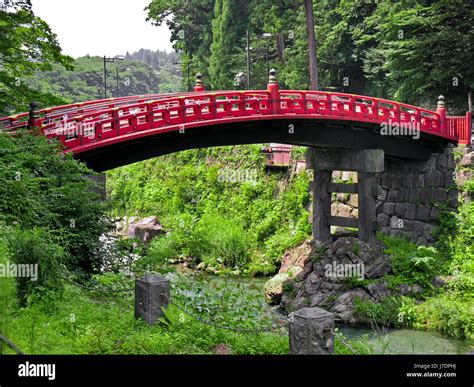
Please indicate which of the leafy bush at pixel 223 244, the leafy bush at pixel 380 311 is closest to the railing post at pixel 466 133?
the leafy bush at pixel 380 311

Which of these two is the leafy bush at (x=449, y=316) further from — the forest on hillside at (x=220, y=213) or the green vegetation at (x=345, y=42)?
the green vegetation at (x=345, y=42)

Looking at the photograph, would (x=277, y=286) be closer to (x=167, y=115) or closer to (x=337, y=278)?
(x=337, y=278)

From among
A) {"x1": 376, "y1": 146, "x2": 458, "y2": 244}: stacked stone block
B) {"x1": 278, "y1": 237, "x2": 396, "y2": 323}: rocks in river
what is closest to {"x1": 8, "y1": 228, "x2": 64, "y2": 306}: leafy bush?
{"x1": 278, "y1": 237, "x2": 396, "y2": 323}: rocks in river

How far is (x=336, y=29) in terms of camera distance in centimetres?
4159

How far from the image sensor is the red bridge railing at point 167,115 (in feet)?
57.1

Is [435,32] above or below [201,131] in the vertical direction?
above

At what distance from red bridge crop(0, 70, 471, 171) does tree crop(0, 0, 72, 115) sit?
0.74 m

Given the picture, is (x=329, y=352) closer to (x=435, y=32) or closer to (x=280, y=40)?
(x=435, y=32)

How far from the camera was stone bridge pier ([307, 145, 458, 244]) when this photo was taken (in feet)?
85.9

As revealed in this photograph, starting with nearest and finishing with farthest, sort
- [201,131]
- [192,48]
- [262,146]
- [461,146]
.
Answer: [201,131], [461,146], [262,146], [192,48]

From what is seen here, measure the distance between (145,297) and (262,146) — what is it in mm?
25026

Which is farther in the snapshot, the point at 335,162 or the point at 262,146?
the point at 262,146
